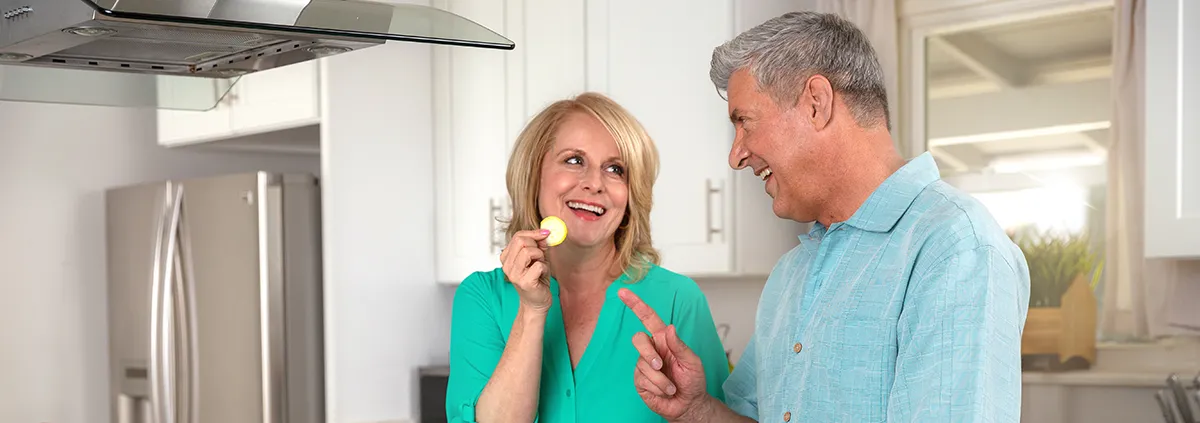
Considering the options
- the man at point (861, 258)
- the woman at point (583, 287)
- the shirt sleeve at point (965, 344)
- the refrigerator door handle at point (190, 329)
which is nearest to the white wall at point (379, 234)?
the refrigerator door handle at point (190, 329)

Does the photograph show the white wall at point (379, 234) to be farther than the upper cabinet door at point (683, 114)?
Yes

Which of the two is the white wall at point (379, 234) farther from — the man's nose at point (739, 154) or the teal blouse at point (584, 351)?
the man's nose at point (739, 154)

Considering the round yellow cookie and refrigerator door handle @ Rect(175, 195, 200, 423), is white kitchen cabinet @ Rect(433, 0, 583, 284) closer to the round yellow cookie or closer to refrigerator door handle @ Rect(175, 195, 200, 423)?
refrigerator door handle @ Rect(175, 195, 200, 423)

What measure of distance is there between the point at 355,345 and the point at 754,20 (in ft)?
4.65

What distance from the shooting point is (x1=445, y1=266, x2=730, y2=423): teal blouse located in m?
1.84

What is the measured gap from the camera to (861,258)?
128 centimetres

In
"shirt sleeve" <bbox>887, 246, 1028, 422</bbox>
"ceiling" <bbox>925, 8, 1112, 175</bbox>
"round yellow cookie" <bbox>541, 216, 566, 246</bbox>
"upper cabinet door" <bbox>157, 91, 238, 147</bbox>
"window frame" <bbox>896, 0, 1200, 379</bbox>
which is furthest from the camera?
"upper cabinet door" <bbox>157, 91, 238, 147</bbox>

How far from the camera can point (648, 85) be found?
290 centimetres

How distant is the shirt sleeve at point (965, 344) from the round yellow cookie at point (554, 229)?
74 centimetres

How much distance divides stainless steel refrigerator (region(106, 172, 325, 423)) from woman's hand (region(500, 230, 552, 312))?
5.27ft

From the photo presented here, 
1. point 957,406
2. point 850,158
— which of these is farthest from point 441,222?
point 957,406

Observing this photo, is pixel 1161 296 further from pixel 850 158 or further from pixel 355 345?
pixel 355 345

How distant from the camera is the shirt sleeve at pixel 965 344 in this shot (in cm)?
109

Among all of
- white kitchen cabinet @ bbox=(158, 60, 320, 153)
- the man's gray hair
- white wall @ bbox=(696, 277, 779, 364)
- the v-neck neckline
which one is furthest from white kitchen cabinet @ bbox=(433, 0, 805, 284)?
the man's gray hair
